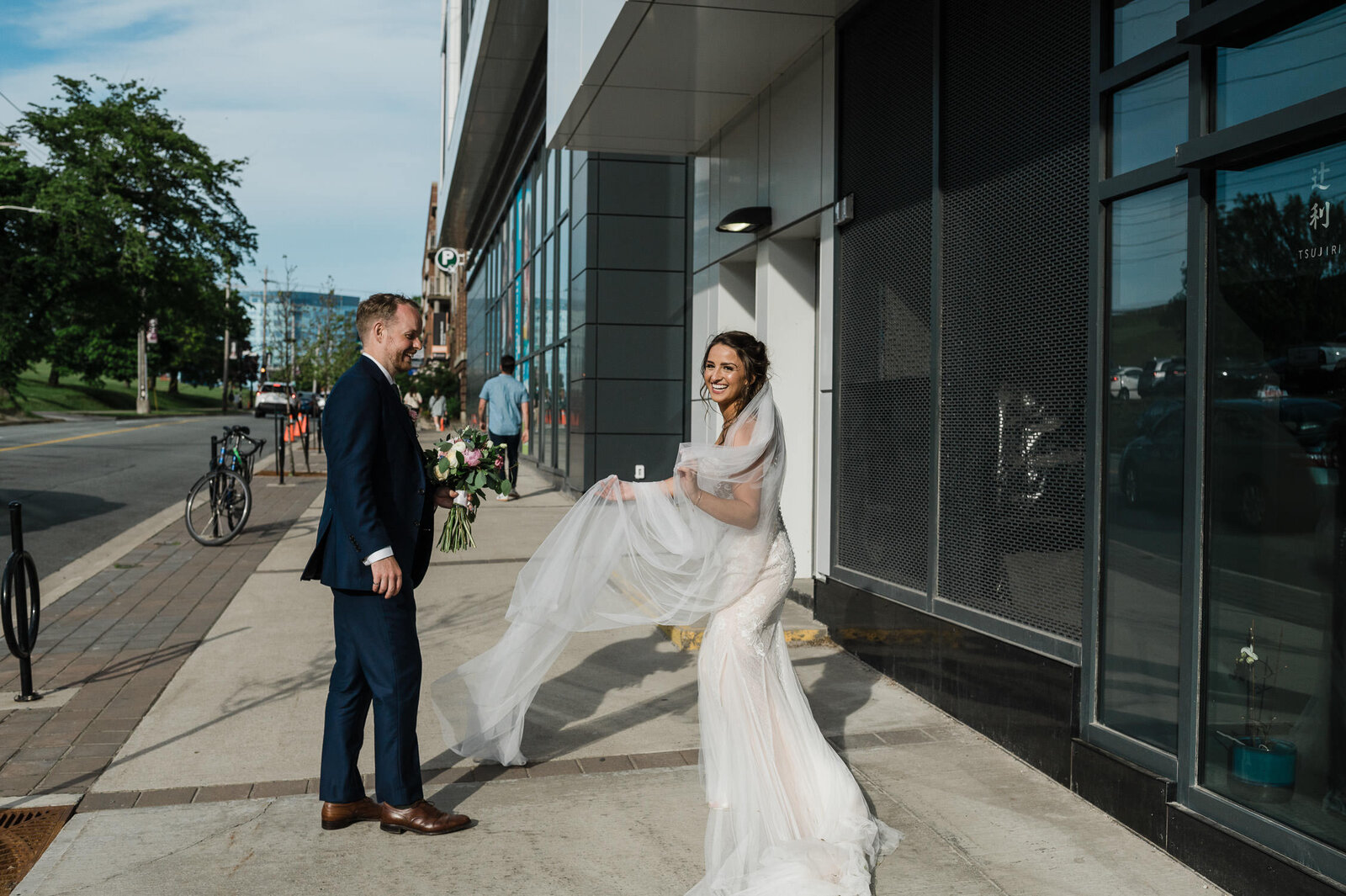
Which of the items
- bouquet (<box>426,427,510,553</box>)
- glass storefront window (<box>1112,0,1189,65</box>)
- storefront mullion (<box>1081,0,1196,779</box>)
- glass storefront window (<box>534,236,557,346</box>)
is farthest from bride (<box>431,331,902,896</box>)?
glass storefront window (<box>534,236,557,346</box>)

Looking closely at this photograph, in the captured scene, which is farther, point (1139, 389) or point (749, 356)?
point (1139, 389)

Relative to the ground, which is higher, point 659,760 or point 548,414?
point 548,414

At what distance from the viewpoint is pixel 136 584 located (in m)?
9.26

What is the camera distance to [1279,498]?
3.46m

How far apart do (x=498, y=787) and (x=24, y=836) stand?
1768 millimetres

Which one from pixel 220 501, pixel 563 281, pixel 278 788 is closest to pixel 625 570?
pixel 278 788

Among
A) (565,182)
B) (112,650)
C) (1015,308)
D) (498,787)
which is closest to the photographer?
(498,787)

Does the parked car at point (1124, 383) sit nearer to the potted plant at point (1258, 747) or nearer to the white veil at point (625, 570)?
the potted plant at point (1258, 747)

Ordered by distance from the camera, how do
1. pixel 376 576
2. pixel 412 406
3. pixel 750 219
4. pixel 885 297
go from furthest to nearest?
pixel 750 219 < pixel 412 406 < pixel 885 297 < pixel 376 576

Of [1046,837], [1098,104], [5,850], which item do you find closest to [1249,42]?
[1098,104]

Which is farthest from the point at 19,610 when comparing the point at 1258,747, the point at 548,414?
the point at 548,414

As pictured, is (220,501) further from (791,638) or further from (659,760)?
(659,760)

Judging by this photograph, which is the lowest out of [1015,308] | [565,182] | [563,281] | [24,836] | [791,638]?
[24,836]

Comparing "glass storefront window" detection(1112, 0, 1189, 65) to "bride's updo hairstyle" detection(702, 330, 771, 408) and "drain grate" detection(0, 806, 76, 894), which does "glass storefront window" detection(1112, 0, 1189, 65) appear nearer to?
"bride's updo hairstyle" detection(702, 330, 771, 408)
